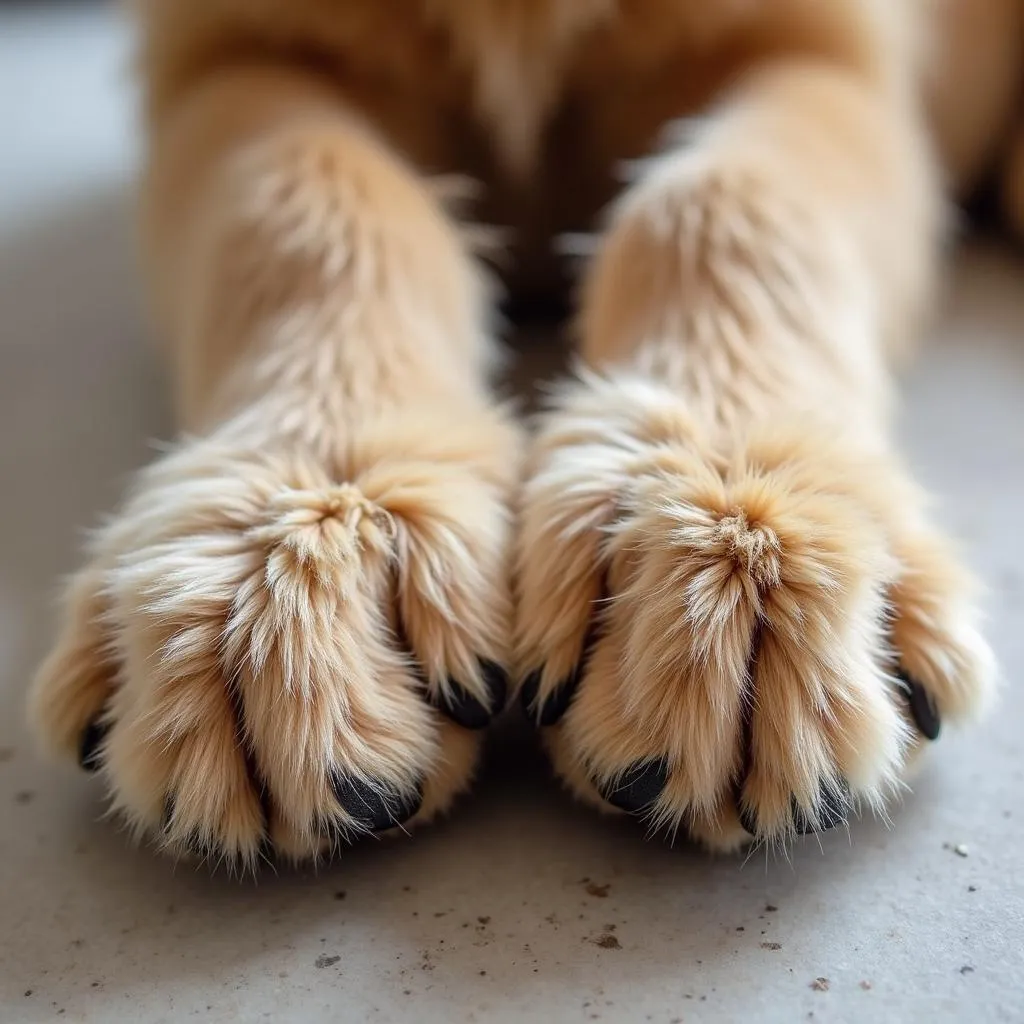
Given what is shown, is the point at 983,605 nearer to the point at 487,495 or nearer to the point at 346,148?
the point at 487,495

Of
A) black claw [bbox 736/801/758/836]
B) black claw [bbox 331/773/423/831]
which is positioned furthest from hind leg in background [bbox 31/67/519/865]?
black claw [bbox 736/801/758/836]

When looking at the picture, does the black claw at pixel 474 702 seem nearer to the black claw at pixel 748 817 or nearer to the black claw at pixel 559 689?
the black claw at pixel 559 689

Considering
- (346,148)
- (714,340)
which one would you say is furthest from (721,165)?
(346,148)

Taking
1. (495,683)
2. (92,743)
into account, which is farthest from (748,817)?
(92,743)

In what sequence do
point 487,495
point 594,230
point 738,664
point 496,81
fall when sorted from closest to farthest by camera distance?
point 738,664, point 487,495, point 496,81, point 594,230

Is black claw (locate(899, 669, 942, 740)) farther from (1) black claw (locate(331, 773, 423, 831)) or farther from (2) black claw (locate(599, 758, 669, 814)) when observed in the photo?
(1) black claw (locate(331, 773, 423, 831))

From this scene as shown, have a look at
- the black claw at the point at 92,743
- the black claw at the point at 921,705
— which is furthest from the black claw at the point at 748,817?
the black claw at the point at 92,743

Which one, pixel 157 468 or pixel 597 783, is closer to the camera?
pixel 597 783
